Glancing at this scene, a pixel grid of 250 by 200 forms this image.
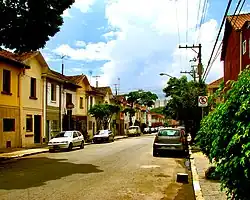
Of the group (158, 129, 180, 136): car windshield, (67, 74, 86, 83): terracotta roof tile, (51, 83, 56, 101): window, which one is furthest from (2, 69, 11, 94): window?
(67, 74, 86, 83): terracotta roof tile

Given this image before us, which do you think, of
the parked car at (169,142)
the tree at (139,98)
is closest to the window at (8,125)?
the parked car at (169,142)

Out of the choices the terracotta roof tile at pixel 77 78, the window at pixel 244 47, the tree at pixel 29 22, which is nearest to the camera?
the tree at pixel 29 22

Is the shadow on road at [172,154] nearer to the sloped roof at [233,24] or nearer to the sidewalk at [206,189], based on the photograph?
the sloped roof at [233,24]

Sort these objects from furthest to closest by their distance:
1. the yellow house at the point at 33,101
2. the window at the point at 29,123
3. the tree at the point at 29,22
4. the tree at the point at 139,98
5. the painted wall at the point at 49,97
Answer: the tree at the point at 139,98 → the painted wall at the point at 49,97 → the window at the point at 29,123 → the yellow house at the point at 33,101 → the tree at the point at 29,22

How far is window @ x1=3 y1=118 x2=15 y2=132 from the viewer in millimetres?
27466

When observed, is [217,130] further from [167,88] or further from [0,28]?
[167,88]

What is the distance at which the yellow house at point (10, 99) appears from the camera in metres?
27.0

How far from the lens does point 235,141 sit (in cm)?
524

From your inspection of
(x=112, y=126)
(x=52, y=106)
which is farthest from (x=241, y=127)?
(x=112, y=126)

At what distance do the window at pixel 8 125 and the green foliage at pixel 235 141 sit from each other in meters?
23.5

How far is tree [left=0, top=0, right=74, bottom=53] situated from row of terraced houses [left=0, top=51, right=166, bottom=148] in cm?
891

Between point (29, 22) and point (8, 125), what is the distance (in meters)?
12.5

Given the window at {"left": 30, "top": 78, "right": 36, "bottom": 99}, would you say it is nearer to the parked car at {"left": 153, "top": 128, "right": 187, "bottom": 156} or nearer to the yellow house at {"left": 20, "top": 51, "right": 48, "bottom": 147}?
the yellow house at {"left": 20, "top": 51, "right": 48, "bottom": 147}

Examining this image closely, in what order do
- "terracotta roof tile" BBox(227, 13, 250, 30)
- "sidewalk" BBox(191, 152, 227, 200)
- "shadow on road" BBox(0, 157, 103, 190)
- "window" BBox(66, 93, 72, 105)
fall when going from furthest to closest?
"window" BBox(66, 93, 72, 105) → "terracotta roof tile" BBox(227, 13, 250, 30) → "shadow on road" BBox(0, 157, 103, 190) → "sidewalk" BBox(191, 152, 227, 200)
